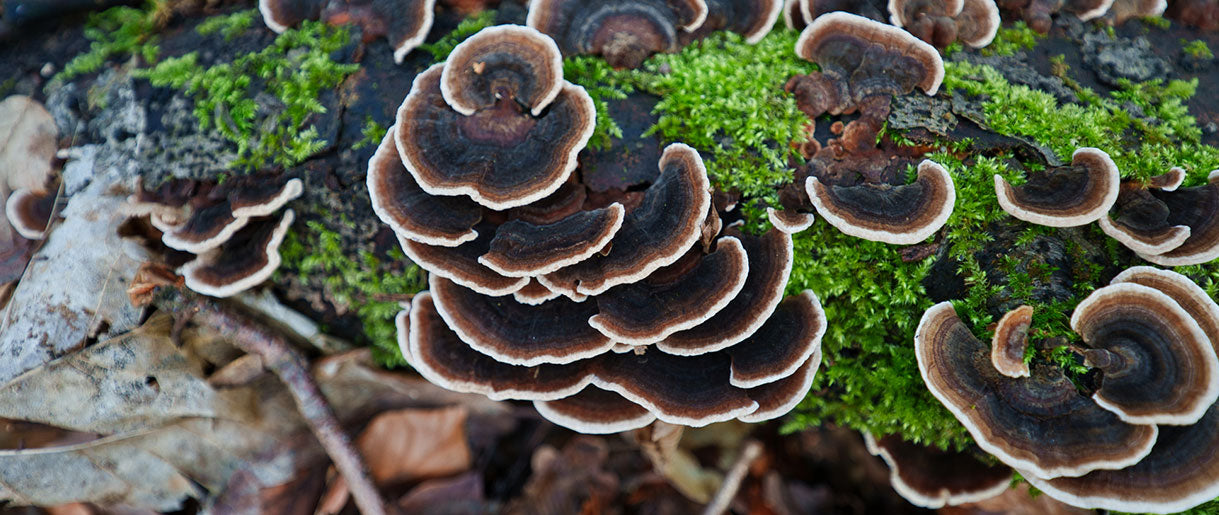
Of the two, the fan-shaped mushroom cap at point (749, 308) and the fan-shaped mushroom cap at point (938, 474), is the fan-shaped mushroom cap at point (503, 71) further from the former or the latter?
the fan-shaped mushroom cap at point (938, 474)

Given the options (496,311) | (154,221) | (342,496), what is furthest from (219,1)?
(342,496)

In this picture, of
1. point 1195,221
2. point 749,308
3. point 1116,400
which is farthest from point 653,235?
point 1195,221

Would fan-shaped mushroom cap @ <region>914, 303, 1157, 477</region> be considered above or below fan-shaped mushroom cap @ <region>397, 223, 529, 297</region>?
below

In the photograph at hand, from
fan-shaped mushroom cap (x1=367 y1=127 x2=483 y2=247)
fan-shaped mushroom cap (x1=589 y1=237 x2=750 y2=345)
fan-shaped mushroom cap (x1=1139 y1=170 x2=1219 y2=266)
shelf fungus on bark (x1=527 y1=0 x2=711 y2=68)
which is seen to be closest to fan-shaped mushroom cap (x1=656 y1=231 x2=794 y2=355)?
fan-shaped mushroom cap (x1=589 y1=237 x2=750 y2=345)

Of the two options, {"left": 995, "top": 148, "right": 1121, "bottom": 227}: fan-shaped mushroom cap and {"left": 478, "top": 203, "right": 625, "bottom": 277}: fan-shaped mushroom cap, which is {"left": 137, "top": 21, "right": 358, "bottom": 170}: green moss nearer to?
{"left": 478, "top": 203, "right": 625, "bottom": 277}: fan-shaped mushroom cap

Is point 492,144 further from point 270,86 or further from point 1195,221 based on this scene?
point 1195,221

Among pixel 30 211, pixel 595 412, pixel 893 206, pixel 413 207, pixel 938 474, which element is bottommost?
pixel 938 474
